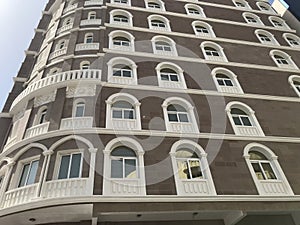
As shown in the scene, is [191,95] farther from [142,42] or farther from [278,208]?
[278,208]

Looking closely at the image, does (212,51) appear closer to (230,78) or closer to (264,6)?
(230,78)

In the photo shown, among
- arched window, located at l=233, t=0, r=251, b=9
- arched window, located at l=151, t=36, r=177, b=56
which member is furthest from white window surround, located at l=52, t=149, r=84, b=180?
arched window, located at l=233, t=0, r=251, b=9

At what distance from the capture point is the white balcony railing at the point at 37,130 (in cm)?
979

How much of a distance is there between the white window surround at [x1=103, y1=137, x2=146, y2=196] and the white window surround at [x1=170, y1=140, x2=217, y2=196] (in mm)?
1183

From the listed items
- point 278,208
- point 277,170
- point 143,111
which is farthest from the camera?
point 143,111

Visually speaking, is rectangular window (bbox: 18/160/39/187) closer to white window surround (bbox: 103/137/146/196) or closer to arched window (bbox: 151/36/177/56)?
white window surround (bbox: 103/137/146/196)

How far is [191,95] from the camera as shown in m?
11.7

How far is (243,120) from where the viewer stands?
11500 millimetres

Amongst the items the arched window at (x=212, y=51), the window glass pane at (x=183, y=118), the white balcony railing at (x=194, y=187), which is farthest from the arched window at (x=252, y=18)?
the white balcony railing at (x=194, y=187)

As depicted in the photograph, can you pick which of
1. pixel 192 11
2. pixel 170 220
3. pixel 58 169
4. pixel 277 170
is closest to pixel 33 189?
pixel 58 169

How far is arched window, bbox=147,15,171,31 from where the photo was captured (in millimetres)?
15336

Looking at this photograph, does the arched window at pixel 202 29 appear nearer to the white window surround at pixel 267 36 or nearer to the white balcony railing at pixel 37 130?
the white window surround at pixel 267 36

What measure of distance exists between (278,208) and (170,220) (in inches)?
148

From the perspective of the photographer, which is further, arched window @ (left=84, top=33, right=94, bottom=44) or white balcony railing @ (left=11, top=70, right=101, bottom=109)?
arched window @ (left=84, top=33, right=94, bottom=44)
